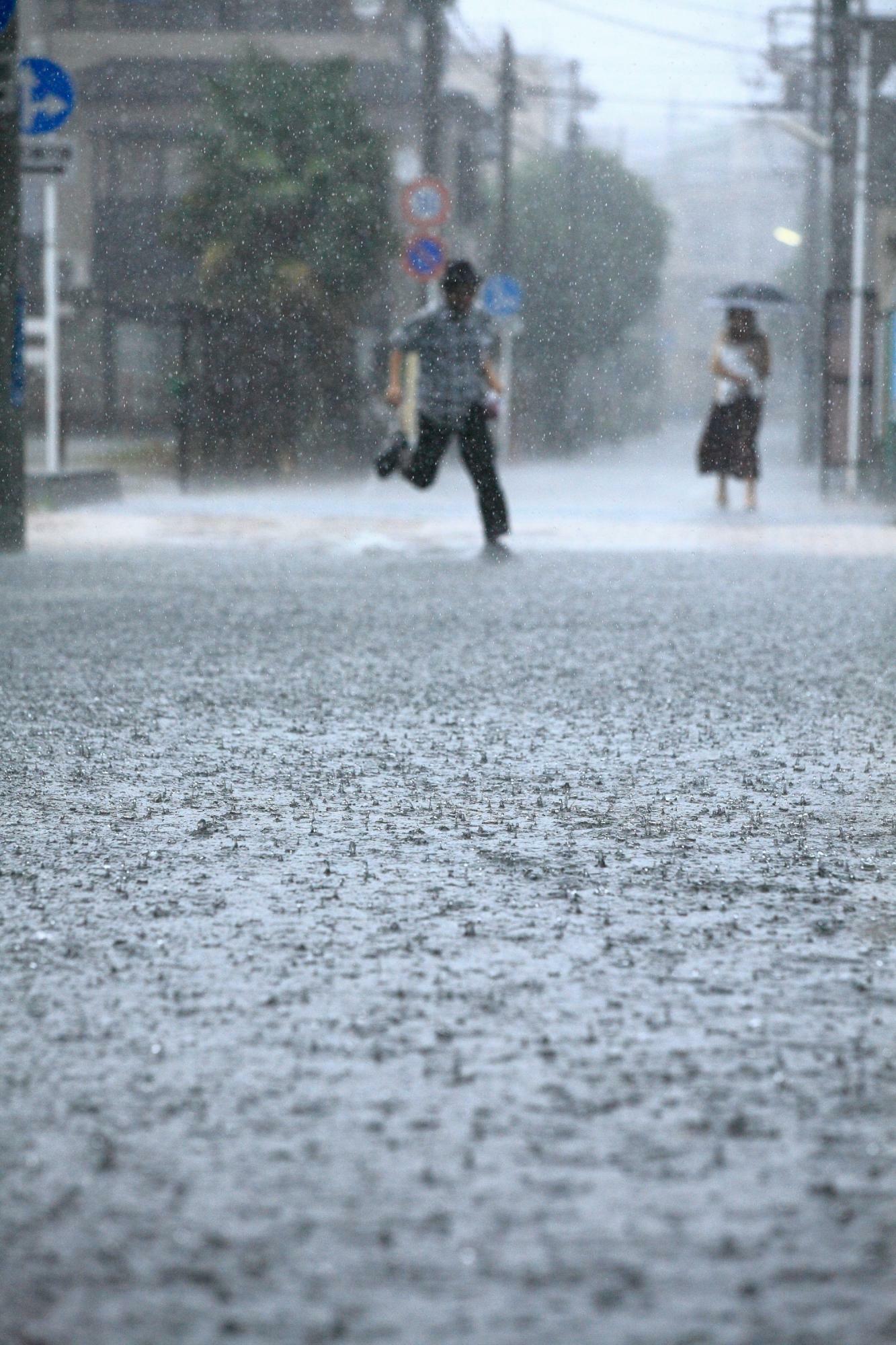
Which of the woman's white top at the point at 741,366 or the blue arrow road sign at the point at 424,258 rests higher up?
the blue arrow road sign at the point at 424,258

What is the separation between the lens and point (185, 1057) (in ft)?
9.93

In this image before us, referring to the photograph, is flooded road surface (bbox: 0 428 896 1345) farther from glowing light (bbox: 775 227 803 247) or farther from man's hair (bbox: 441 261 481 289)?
glowing light (bbox: 775 227 803 247)

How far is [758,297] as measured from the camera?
1028 inches

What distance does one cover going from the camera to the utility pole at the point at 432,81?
30.8 m

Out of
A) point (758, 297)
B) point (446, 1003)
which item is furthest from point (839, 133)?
point (446, 1003)

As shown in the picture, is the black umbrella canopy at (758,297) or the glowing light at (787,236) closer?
the black umbrella canopy at (758,297)

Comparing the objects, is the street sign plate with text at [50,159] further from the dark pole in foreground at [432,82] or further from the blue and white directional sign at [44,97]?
the dark pole in foreground at [432,82]

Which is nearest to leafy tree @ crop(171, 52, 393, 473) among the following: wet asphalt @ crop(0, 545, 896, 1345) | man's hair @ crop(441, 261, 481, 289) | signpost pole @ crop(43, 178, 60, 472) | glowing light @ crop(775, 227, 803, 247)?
signpost pole @ crop(43, 178, 60, 472)

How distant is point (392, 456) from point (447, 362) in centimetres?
65

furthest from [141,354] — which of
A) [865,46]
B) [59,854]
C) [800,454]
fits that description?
[59,854]

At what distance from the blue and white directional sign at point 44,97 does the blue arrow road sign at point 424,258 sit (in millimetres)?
9770

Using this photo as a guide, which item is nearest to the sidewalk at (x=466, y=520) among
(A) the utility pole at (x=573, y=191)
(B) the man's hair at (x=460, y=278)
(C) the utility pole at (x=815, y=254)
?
(B) the man's hair at (x=460, y=278)

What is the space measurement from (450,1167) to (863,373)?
866 inches

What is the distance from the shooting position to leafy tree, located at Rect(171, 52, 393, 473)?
3061cm
